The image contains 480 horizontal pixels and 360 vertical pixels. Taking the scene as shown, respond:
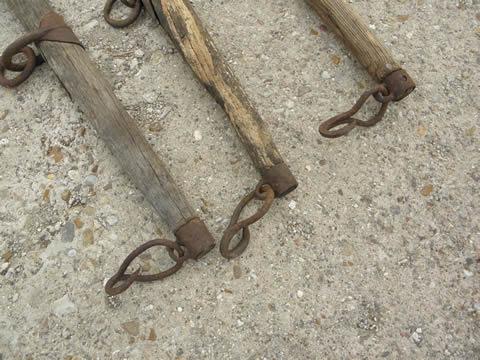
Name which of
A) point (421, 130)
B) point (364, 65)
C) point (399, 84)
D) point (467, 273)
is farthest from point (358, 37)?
point (467, 273)

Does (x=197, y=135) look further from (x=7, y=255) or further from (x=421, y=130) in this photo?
(x=421, y=130)

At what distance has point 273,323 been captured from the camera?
2381 millimetres

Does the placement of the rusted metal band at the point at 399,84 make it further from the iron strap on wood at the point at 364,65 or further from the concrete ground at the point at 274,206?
the concrete ground at the point at 274,206

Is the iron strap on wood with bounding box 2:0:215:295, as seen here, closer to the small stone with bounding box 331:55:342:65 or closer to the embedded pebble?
the embedded pebble

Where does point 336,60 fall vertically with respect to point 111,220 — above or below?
below

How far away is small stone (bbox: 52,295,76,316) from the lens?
2391mm

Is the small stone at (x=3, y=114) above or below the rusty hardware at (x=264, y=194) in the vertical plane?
above

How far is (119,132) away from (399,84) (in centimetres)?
146

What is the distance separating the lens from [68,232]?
2.55 meters

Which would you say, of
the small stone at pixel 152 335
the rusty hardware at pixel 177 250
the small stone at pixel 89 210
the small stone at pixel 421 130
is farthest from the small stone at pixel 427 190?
the small stone at pixel 89 210

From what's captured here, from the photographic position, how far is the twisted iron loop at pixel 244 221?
2350 mm

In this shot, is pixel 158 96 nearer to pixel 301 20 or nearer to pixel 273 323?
pixel 301 20

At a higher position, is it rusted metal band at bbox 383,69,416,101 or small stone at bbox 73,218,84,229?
small stone at bbox 73,218,84,229

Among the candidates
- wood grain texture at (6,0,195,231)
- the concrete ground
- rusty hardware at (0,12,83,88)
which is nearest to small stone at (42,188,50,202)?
the concrete ground
